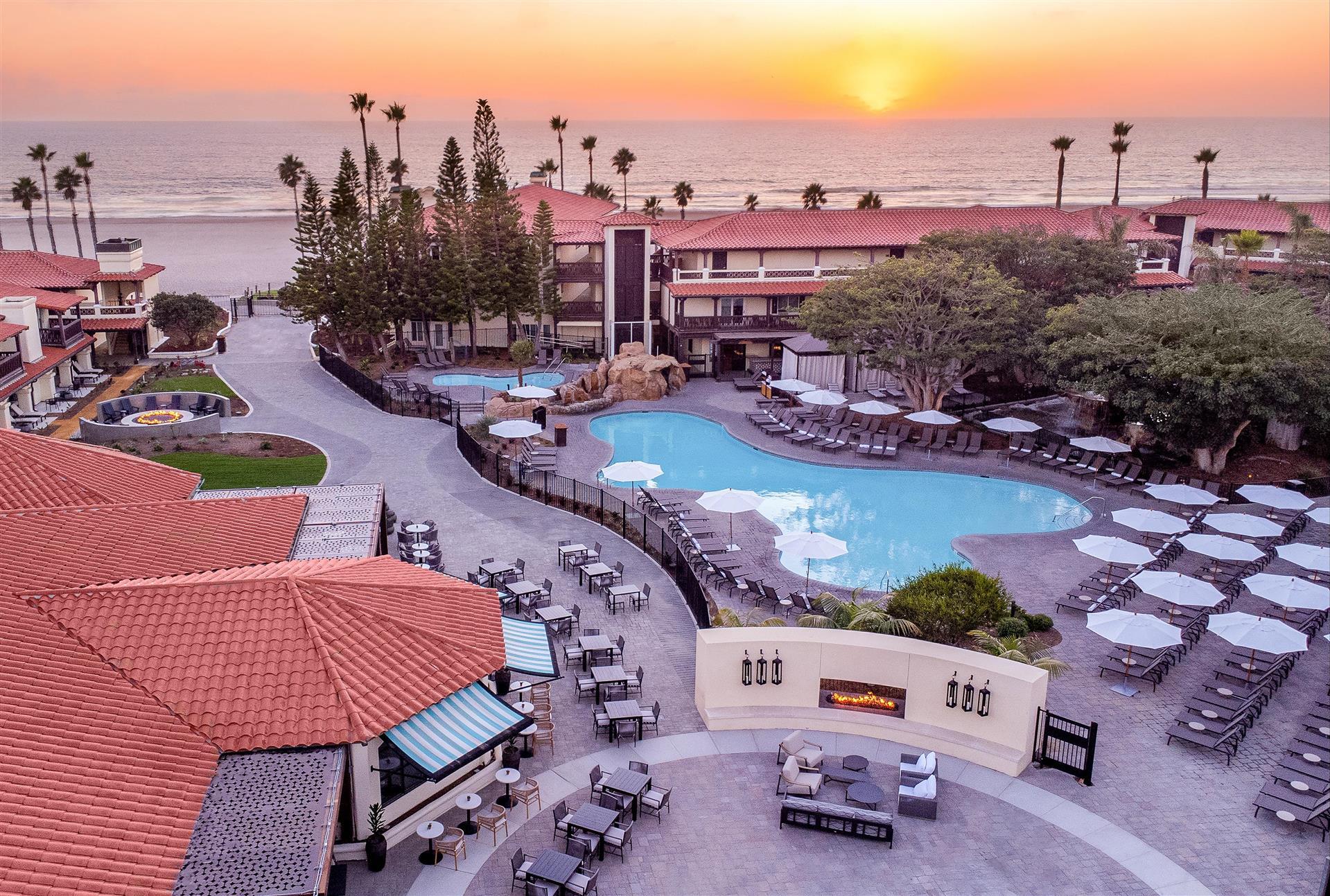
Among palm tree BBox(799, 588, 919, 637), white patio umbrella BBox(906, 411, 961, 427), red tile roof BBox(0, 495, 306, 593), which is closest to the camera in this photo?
red tile roof BBox(0, 495, 306, 593)

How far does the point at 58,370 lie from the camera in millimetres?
42531

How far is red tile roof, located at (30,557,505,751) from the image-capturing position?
13.4 metres

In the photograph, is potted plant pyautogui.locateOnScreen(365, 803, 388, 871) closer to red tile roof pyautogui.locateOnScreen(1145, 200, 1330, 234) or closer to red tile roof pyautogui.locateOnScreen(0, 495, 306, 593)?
red tile roof pyautogui.locateOnScreen(0, 495, 306, 593)

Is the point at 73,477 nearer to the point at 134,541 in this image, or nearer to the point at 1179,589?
the point at 134,541

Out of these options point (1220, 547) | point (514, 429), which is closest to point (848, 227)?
point (514, 429)

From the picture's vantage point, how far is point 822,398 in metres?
36.5

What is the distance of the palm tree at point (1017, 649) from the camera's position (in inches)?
674

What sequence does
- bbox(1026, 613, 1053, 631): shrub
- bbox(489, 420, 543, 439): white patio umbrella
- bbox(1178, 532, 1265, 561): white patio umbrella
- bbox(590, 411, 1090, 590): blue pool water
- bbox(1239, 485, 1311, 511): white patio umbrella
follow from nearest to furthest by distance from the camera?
1. bbox(1026, 613, 1053, 631): shrub
2. bbox(1178, 532, 1265, 561): white patio umbrella
3. bbox(1239, 485, 1311, 511): white patio umbrella
4. bbox(590, 411, 1090, 590): blue pool water
5. bbox(489, 420, 543, 439): white patio umbrella

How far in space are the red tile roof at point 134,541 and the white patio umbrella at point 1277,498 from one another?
79.0ft

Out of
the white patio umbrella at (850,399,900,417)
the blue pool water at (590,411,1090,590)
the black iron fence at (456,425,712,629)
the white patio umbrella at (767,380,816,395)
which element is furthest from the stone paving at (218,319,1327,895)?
the white patio umbrella at (767,380,816,395)

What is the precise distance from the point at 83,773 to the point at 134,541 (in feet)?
22.0

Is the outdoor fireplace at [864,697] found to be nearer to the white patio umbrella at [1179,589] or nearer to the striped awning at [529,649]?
the striped awning at [529,649]

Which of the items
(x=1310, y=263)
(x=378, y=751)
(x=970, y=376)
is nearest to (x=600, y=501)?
(x=378, y=751)

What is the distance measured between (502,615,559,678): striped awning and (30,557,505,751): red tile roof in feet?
2.05
